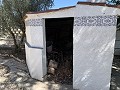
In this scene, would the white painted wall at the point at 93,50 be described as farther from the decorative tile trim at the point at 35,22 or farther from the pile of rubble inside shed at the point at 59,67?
the decorative tile trim at the point at 35,22

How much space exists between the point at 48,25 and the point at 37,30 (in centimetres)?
360

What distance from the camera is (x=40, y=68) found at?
641 cm

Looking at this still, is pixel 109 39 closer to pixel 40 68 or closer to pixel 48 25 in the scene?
pixel 40 68

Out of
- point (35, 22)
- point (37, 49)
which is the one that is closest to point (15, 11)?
point (35, 22)

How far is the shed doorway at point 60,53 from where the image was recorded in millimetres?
6838

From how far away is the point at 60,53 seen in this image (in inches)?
329

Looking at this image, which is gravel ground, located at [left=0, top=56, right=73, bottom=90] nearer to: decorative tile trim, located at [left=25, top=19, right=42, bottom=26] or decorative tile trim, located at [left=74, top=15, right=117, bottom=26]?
decorative tile trim, located at [left=25, top=19, right=42, bottom=26]

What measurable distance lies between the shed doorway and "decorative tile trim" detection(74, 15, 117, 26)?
8.49 ft

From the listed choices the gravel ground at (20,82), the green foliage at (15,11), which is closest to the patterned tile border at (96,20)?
the gravel ground at (20,82)

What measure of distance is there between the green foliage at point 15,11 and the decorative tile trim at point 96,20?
5.66 metres

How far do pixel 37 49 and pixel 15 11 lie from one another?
499 cm

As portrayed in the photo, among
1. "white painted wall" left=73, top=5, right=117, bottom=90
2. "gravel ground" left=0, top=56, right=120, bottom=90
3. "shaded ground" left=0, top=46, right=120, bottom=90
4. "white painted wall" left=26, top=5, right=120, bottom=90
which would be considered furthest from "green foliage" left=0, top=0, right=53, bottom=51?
"white painted wall" left=73, top=5, right=117, bottom=90

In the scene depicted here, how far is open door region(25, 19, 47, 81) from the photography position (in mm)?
6256

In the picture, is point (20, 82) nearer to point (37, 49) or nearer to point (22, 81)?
point (22, 81)
